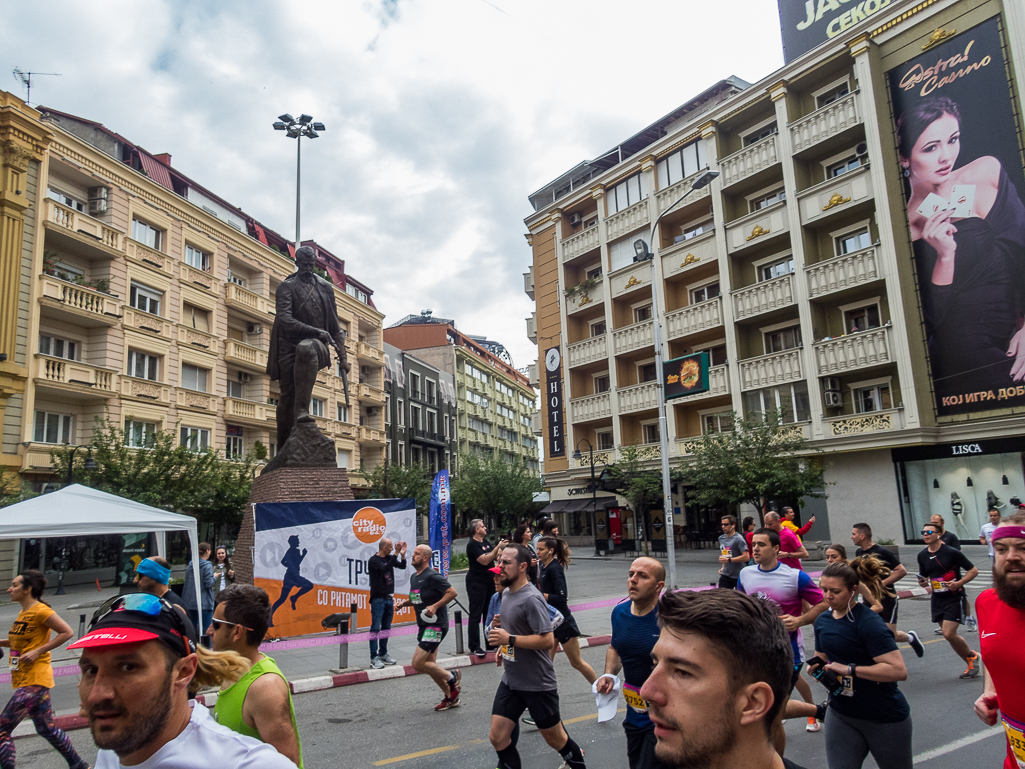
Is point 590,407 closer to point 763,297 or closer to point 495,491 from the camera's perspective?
point 763,297

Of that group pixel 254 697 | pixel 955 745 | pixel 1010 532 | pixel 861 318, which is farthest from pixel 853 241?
pixel 254 697

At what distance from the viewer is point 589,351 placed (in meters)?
36.4

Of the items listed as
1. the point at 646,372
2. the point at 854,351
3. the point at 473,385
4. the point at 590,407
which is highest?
the point at 473,385

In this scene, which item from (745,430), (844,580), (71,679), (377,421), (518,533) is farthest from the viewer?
(377,421)

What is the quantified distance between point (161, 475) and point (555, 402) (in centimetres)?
2008

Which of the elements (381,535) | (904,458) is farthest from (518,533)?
(904,458)

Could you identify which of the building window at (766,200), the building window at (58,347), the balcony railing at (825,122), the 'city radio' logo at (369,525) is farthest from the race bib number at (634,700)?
the building window at (766,200)

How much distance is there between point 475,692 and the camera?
8.49 m

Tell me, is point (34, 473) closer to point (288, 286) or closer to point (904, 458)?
point (288, 286)

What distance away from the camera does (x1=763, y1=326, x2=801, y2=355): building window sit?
28422mm

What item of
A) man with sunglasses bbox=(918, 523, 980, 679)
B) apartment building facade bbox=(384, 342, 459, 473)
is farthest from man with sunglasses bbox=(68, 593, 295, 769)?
apartment building facade bbox=(384, 342, 459, 473)

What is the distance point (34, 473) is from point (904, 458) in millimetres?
30355

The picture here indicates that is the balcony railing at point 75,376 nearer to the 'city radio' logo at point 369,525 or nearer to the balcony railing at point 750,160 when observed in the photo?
the 'city radio' logo at point 369,525

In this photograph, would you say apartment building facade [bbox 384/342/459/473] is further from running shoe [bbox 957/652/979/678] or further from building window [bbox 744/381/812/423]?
running shoe [bbox 957/652/979/678]
